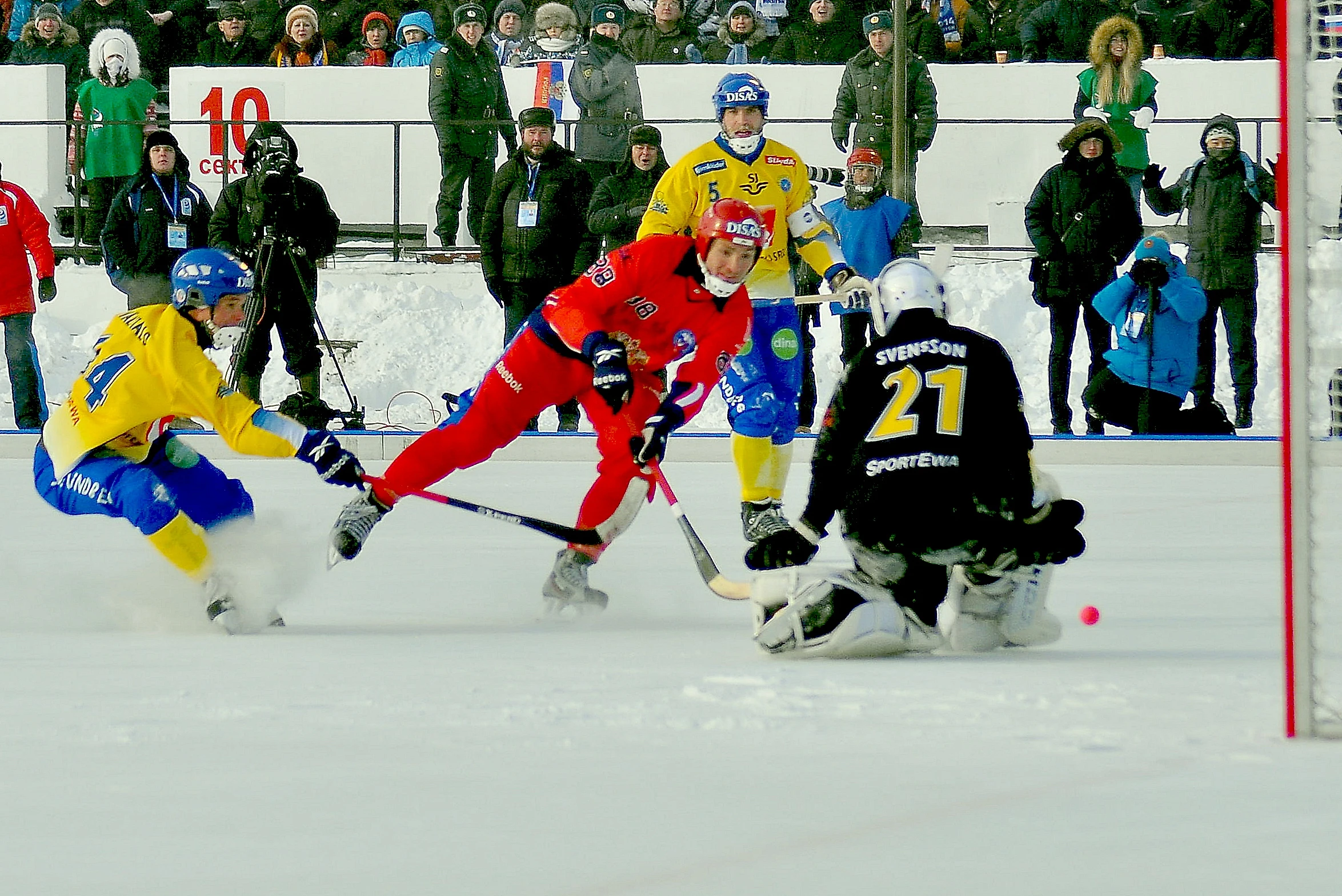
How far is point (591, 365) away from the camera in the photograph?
17.8ft

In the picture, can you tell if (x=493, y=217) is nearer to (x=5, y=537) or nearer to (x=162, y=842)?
(x=5, y=537)

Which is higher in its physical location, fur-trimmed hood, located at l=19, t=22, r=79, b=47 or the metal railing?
fur-trimmed hood, located at l=19, t=22, r=79, b=47

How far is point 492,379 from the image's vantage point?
5.48 m

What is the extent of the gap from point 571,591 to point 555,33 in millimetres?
8214

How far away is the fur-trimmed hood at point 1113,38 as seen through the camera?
428 inches

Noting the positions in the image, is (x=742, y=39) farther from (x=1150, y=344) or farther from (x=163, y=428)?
(x=163, y=428)

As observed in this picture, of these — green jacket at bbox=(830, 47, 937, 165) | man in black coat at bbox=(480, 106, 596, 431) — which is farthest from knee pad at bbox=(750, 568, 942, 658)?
green jacket at bbox=(830, 47, 937, 165)

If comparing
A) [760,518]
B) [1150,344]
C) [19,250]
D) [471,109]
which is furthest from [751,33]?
[760,518]

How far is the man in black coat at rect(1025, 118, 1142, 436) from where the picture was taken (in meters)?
10.2

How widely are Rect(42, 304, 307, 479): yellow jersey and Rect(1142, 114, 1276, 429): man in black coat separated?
6.43 meters

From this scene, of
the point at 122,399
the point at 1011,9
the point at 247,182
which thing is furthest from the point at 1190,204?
the point at 122,399

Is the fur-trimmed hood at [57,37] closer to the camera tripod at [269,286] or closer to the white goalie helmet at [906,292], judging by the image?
the camera tripod at [269,286]

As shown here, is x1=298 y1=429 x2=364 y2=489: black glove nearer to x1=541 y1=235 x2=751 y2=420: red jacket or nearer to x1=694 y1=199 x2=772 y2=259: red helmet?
x1=541 y1=235 x2=751 y2=420: red jacket

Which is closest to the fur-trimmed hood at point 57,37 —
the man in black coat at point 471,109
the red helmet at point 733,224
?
the man in black coat at point 471,109
